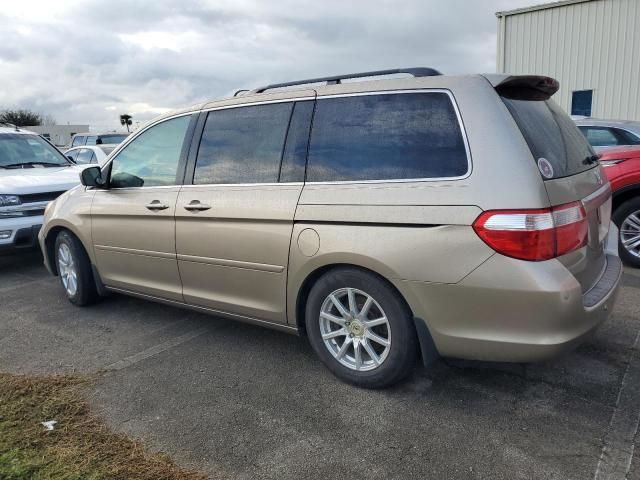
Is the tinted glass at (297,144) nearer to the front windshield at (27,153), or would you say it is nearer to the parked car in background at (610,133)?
the parked car in background at (610,133)

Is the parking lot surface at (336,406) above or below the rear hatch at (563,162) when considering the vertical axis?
below

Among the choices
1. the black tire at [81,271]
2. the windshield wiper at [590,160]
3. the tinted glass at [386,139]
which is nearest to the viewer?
the tinted glass at [386,139]

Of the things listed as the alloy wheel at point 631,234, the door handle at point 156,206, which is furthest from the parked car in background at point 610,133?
the door handle at point 156,206

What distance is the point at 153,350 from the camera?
398cm

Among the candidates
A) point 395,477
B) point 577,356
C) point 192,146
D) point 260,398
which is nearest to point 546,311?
point 395,477

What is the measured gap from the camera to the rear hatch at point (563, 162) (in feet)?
8.84

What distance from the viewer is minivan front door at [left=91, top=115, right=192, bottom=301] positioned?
157 inches

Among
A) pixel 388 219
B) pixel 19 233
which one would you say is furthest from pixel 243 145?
pixel 19 233

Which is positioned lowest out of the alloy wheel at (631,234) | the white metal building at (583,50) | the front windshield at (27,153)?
the alloy wheel at (631,234)

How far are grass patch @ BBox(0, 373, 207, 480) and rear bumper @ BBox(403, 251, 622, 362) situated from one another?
1.39m

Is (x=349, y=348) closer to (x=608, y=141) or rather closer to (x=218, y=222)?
(x=218, y=222)

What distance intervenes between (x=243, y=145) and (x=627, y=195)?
4427 mm

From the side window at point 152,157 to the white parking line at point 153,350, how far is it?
1.20m

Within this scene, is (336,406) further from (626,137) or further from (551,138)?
(626,137)
